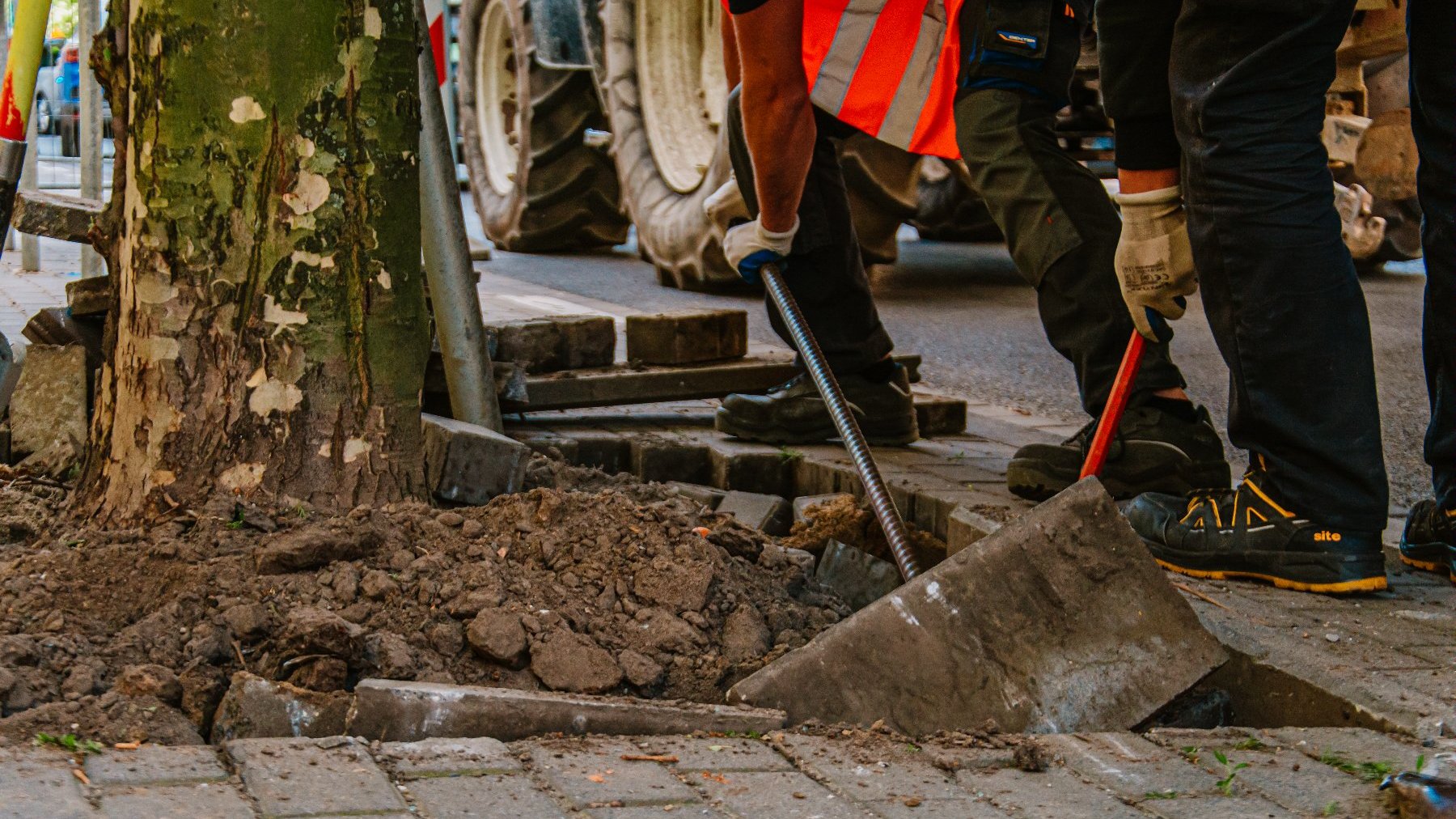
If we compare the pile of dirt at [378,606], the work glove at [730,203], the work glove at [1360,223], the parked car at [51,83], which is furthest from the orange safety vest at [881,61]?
the parked car at [51,83]

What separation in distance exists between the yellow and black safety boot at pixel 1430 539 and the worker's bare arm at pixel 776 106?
1478 mm

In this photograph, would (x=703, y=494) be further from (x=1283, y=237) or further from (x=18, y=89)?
(x=18, y=89)

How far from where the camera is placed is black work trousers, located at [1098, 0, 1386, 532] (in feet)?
8.02

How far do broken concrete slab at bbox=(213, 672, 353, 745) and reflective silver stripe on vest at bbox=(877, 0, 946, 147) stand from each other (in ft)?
8.14

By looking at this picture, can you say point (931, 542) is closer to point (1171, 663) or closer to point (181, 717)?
point (1171, 663)

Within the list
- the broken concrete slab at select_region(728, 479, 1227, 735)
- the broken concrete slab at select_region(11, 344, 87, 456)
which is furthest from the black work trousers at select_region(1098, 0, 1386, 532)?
the broken concrete slab at select_region(11, 344, 87, 456)

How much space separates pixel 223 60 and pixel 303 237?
300mm

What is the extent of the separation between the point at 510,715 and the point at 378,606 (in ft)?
1.37

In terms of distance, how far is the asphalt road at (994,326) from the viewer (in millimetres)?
4832

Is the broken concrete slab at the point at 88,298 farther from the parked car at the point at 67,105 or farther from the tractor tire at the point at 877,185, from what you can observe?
the parked car at the point at 67,105

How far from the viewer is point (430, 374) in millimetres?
3467

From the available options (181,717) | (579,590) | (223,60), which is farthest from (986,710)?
(223,60)

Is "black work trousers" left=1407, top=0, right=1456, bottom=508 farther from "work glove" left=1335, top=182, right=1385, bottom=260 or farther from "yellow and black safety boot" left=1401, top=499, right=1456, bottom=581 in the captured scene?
"work glove" left=1335, top=182, right=1385, bottom=260

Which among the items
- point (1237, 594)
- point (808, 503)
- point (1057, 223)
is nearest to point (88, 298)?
point (808, 503)
